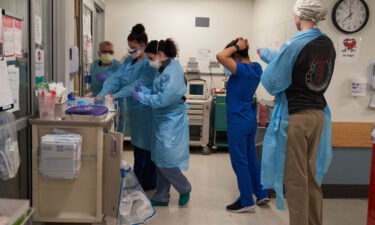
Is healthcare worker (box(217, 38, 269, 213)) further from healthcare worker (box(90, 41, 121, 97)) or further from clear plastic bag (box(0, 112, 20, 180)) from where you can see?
clear plastic bag (box(0, 112, 20, 180))

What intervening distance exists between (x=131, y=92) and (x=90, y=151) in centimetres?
105

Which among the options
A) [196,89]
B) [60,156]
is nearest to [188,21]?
[196,89]

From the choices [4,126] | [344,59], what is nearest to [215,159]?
[344,59]

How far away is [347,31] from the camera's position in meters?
3.53

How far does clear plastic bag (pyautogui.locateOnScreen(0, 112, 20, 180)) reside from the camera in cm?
187

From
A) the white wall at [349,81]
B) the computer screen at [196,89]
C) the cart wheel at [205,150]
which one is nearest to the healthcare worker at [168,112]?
the white wall at [349,81]

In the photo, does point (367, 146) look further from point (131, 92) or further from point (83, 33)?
point (83, 33)

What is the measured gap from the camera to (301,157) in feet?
7.89

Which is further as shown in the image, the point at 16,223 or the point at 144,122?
the point at 144,122

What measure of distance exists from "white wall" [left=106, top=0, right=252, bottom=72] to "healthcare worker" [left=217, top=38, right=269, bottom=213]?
2.68 m

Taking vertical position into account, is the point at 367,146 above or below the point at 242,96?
below

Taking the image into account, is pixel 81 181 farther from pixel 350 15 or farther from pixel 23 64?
pixel 350 15

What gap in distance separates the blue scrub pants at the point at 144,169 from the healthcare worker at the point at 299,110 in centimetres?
147

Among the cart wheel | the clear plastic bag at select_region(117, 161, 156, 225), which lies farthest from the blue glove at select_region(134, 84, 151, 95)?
the cart wheel
